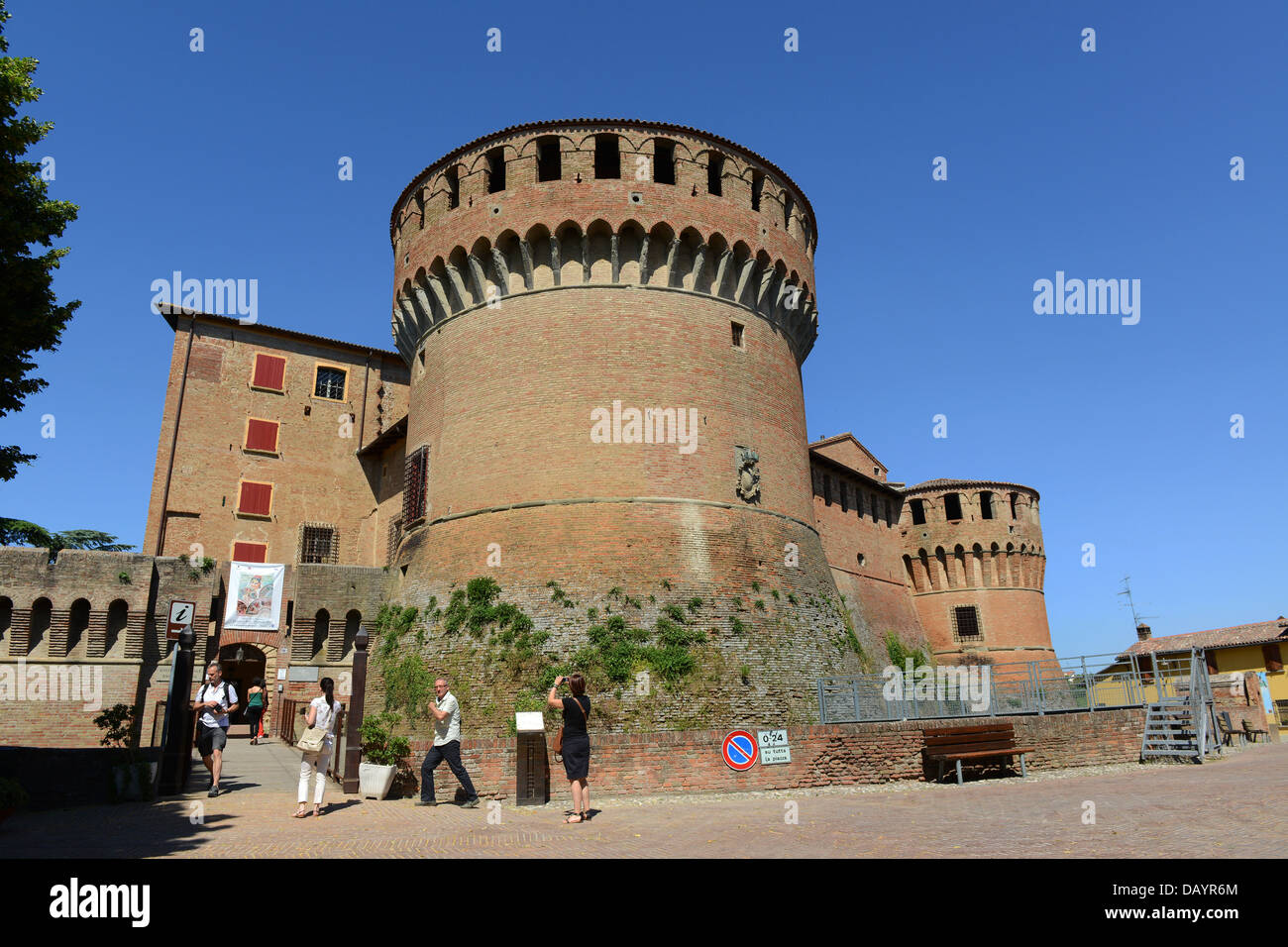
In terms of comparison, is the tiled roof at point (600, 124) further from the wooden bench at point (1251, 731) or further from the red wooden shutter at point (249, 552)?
the wooden bench at point (1251, 731)

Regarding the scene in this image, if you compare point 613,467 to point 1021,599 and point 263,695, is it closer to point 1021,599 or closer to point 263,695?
point 263,695

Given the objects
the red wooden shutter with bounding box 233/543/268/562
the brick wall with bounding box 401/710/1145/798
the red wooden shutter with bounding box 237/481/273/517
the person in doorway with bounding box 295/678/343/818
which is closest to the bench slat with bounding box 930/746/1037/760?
the brick wall with bounding box 401/710/1145/798

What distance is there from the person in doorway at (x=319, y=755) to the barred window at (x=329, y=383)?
73.8 feet

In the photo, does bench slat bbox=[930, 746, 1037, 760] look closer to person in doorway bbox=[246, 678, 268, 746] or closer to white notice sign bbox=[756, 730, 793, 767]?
white notice sign bbox=[756, 730, 793, 767]

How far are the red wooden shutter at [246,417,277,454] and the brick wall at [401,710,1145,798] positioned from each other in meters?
19.7

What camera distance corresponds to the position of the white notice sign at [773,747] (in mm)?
13359

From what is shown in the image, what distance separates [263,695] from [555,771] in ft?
48.2

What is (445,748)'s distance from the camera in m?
11.1

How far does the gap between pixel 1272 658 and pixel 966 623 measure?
17.0 metres

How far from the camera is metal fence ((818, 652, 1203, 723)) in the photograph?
49.0ft

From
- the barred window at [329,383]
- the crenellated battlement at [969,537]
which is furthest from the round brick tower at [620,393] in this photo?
A: the crenellated battlement at [969,537]

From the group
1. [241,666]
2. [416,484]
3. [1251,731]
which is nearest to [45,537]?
[241,666]
